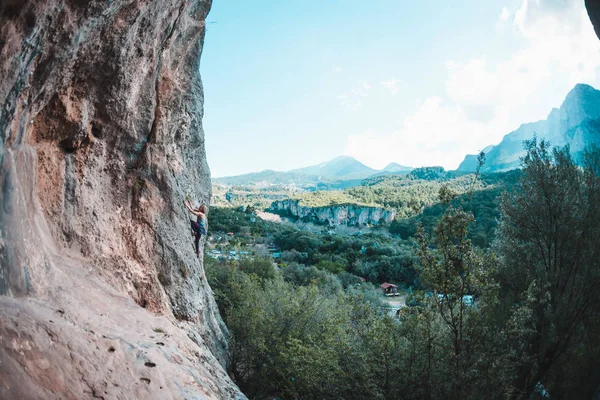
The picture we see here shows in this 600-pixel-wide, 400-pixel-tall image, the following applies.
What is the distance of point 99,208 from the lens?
7.58 metres

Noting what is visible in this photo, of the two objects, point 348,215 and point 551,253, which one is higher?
point 551,253

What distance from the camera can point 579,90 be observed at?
128 m

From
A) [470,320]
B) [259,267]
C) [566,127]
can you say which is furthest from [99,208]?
[566,127]

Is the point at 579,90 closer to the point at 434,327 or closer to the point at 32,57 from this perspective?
the point at 434,327

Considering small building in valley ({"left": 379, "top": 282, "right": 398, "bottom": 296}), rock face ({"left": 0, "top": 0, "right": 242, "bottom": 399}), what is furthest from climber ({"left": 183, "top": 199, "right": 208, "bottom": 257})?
small building in valley ({"left": 379, "top": 282, "right": 398, "bottom": 296})

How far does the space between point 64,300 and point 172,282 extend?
4239 mm

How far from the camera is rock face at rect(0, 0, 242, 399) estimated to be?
169 inches

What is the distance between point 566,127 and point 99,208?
172m

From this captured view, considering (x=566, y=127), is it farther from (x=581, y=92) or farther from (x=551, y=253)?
(x=551, y=253)

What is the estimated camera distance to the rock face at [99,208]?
4.30 metres

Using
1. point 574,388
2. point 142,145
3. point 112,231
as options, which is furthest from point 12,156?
point 574,388

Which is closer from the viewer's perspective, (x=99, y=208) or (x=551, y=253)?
(x=99, y=208)

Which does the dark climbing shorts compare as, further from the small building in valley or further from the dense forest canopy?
the small building in valley

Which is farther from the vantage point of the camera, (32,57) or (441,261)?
(441,261)
